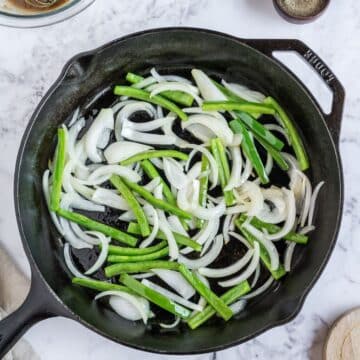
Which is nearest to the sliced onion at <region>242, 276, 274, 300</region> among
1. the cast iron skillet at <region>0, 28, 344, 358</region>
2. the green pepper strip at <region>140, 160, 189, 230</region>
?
the cast iron skillet at <region>0, 28, 344, 358</region>

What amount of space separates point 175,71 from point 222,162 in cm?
31

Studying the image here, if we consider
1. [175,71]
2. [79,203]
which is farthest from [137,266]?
[175,71]

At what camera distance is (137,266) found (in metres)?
→ 1.94

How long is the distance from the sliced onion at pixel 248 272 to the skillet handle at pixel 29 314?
1.49 ft

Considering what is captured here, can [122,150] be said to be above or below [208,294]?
above

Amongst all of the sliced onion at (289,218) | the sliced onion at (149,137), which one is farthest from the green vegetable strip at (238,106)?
the sliced onion at (289,218)

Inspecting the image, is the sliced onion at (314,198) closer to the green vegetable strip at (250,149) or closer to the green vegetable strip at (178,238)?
the green vegetable strip at (250,149)

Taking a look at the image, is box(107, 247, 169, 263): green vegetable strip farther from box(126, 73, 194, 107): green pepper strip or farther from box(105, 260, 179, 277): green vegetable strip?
box(126, 73, 194, 107): green pepper strip

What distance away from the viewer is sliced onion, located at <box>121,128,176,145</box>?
198 centimetres

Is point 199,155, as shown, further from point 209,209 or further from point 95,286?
point 95,286

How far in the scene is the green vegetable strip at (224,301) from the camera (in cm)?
193

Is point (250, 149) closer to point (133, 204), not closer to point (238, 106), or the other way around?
point (238, 106)

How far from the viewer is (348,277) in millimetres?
2010

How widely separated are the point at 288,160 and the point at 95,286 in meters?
0.61
